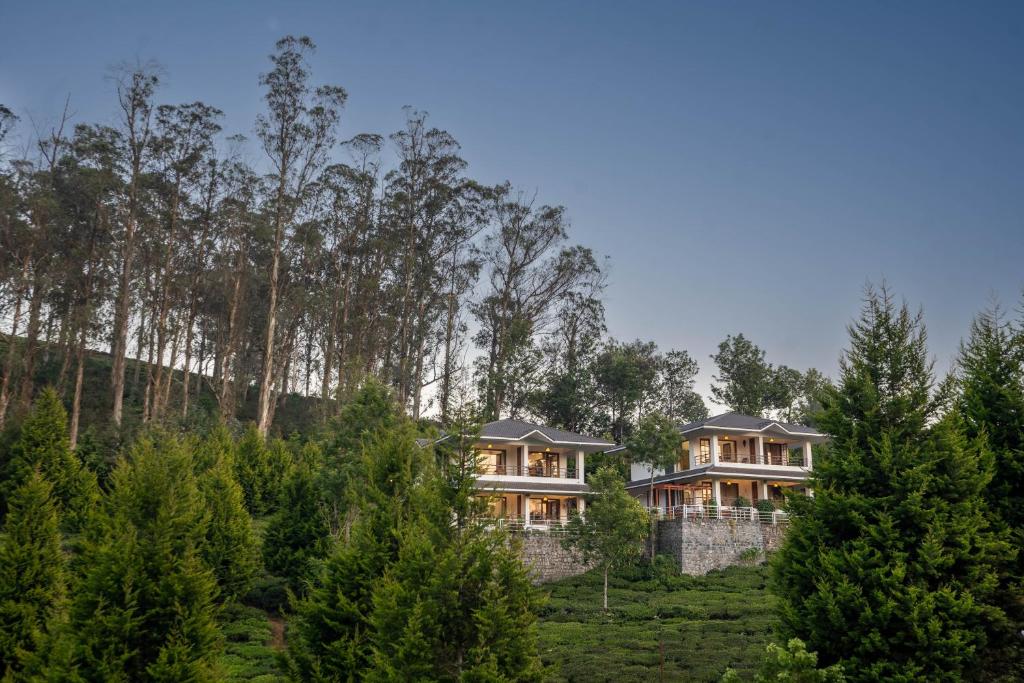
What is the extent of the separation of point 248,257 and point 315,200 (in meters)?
8.47

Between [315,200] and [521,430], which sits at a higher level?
[315,200]

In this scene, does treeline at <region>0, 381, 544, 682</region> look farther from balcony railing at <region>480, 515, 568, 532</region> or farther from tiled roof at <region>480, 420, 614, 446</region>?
tiled roof at <region>480, 420, 614, 446</region>

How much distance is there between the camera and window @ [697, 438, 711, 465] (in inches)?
1950

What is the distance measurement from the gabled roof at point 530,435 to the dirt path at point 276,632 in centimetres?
1726

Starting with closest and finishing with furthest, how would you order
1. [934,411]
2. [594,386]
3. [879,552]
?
1. [879,552]
2. [934,411]
3. [594,386]

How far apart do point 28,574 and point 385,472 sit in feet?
30.2

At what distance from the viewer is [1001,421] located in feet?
57.3

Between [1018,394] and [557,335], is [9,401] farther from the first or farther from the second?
[1018,394]

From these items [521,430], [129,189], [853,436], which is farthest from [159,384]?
[853,436]

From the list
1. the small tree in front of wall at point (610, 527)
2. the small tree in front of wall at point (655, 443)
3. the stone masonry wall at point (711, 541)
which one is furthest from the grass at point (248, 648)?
the small tree in front of wall at point (655, 443)

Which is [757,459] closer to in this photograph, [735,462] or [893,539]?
[735,462]

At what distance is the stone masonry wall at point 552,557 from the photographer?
1542 inches

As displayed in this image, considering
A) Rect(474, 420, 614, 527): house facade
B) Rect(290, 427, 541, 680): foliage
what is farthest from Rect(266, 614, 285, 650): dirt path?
Rect(474, 420, 614, 527): house facade

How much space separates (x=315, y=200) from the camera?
167ft
